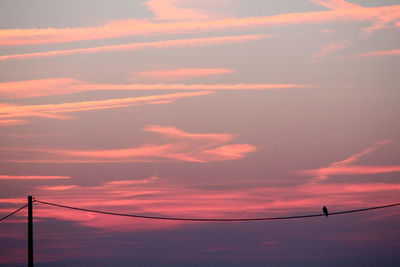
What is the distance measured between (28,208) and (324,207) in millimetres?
18950

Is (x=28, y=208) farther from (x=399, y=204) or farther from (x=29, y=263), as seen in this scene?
(x=399, y=204)

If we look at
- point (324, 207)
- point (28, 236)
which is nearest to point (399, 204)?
point (324, 207)

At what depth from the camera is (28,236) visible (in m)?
53.4

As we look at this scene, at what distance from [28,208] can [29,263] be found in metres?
3.52

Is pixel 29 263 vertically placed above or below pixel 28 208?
below

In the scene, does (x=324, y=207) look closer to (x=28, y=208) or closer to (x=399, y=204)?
(x=399, y=204)

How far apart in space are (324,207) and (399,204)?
4.83 m

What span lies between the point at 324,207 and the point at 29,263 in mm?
19151

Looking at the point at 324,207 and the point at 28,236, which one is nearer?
the point at 28,236

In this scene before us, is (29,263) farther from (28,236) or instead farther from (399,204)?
(399,204)

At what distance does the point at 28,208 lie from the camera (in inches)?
2135

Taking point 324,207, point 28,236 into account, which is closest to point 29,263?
point 28,236

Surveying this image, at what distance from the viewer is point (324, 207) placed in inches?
2263

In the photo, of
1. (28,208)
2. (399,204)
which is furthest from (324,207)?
(28,208)
